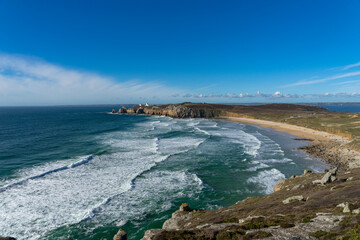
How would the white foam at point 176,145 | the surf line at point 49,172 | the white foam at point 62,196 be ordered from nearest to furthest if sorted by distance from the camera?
the white foam at point 62,196, the surf line at point 49,172, the white foam at point 176,145

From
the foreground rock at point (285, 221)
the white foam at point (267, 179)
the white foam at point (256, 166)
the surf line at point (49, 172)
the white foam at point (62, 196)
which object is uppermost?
the foreground rock at point (285, 221)

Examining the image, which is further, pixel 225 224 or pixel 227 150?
pixel 227 150

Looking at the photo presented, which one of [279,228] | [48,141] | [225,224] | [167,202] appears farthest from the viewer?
[48,141]

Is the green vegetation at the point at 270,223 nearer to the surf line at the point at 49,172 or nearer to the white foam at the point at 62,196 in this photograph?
the white foam at the point at 62,196

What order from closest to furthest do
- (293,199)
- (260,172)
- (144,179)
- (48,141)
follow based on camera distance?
1. (293,199)
2. (144,179)
3. (260,172)
4. (48,141)

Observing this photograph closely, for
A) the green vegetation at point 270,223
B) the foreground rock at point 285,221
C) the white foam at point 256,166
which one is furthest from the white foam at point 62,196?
the white foam at point 256,166

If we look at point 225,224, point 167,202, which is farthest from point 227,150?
point 225,224

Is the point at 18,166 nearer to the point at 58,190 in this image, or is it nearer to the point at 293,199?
the point at 58,190

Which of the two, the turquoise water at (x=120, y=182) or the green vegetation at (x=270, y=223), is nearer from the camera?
the green vegetation at (x=270, y=223)
